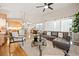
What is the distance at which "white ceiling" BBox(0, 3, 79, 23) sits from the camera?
2.57 meters

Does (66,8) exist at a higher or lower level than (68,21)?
higher

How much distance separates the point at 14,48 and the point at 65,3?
1.08 meters

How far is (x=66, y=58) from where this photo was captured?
8.68ft

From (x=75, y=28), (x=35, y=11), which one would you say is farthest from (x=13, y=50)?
(x=75, y=28)

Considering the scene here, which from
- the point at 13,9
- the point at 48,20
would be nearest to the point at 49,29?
the point at 48,20

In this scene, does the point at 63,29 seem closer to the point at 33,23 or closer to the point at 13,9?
the point at 33,23

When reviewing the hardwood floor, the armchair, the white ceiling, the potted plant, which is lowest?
the hardwood floor

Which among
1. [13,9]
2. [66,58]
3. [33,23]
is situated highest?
[13,9]

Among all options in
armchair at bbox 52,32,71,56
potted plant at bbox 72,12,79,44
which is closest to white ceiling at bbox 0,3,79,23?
potted plant at bbox 72,12,79,44

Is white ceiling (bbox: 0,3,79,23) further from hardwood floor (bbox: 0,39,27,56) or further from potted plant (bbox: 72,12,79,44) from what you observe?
hardwood floor (bbox: 0,39,27,56)

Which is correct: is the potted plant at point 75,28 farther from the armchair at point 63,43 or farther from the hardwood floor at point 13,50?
the hardwood floor at point 13,50

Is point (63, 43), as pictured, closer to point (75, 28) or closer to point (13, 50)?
point (75, 28)

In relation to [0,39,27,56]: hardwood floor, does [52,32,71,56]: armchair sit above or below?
above

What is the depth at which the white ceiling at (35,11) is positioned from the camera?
257 centimetres
